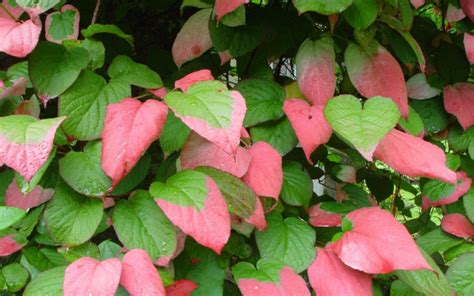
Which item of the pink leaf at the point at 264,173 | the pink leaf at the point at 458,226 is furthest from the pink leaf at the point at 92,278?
the pink leaf at the point at 458,226

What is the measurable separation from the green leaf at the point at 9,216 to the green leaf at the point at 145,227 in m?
0.14

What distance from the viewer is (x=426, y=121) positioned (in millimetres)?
1222

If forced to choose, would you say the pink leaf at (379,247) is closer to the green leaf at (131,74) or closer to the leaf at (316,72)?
the leaf at (316,72)

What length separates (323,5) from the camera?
885 millimetres

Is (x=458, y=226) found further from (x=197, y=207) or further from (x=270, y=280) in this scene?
(x=197, y=207)

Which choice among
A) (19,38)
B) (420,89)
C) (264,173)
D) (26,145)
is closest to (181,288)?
(264,173)

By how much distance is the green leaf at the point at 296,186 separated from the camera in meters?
1.00

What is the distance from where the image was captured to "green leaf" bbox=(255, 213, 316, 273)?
0.88m

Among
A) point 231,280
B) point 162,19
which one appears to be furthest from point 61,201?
point 162,19

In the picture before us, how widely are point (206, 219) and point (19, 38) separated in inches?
14.5

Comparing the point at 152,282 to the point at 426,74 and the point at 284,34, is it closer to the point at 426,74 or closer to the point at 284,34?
the point at 284,34

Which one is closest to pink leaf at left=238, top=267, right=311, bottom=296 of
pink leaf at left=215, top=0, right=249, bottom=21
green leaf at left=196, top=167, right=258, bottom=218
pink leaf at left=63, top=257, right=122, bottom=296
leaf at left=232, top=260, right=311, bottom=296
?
leaf at left=232, top=260, right=311, bottom=296

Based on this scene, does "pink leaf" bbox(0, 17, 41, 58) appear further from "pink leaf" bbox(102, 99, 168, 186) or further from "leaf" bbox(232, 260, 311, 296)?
"leaf" bbox(232, 260, 311, 296)

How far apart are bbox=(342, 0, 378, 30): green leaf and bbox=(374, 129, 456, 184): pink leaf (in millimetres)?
223
